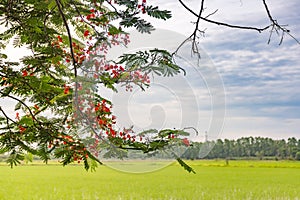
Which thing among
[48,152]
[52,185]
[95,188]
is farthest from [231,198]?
[48,152]

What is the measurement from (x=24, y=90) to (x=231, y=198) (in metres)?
7.22

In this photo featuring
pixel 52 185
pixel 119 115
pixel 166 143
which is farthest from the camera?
pixel 52 185

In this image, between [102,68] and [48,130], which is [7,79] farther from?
[102,68]

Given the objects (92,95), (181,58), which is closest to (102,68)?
(92,95)

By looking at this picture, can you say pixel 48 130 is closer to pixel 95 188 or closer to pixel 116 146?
pixel 116 146

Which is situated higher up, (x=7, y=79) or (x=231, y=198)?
(x=7, y=79)

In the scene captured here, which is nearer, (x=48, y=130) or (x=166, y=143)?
(x=166, y=143)

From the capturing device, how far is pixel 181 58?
274 cm

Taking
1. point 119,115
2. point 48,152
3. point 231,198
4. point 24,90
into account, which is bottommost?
point 231,198

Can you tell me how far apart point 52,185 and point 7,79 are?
904 cm

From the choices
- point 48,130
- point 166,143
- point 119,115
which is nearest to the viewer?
point 166,143

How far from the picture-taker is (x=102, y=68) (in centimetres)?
303

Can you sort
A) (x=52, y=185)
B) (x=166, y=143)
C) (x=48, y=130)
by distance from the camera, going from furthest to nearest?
1. (x=52, y=185)
2. (x=48, y=130)
3. (x=166, y=143)

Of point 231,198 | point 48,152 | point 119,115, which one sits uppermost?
point 119,115
